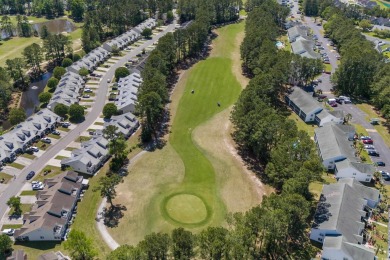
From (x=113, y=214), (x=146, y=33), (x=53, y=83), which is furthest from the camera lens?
(x=146, y=33)

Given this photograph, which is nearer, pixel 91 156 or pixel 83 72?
pixel 91 156

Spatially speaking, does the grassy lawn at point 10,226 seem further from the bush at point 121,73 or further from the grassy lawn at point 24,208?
the bush at point 121,73

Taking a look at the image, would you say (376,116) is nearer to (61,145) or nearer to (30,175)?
(61,145)

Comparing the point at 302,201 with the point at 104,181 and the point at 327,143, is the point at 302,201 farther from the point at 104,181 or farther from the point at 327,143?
the point at 104,181

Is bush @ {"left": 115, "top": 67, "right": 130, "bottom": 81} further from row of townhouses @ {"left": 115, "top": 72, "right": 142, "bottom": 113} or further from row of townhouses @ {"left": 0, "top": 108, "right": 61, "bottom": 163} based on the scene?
row of townhouses @ {"left": 0, "top": 108, "right": 61, "bottom": 163}

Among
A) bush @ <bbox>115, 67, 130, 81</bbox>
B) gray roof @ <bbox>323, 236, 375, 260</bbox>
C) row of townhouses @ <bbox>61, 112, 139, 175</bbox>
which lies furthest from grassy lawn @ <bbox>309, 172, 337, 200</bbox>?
bush @ <bbox>115, 67, 130, 81</bbox>

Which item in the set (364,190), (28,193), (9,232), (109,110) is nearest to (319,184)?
(364,190)
